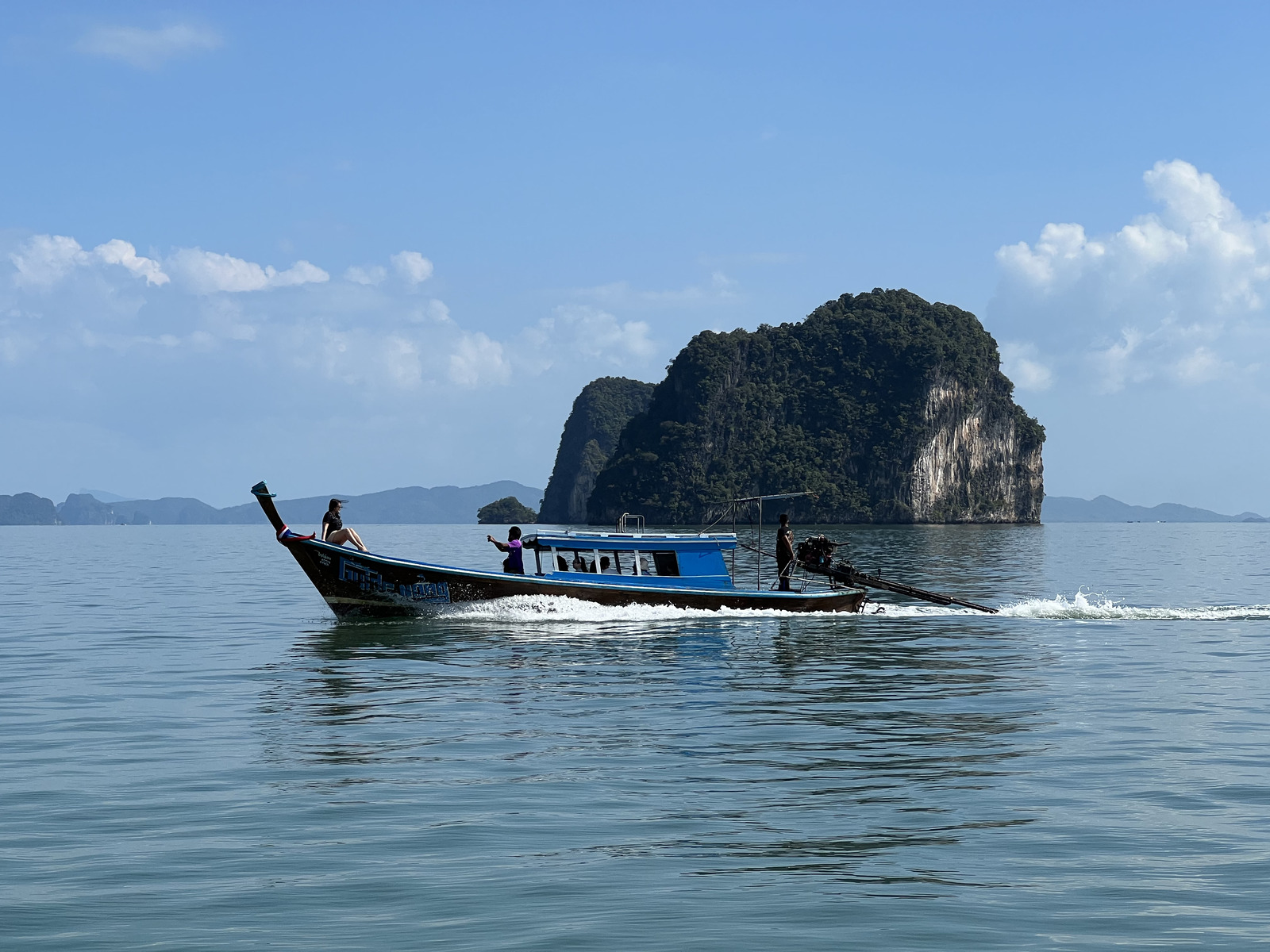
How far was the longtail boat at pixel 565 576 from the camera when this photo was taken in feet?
93.5

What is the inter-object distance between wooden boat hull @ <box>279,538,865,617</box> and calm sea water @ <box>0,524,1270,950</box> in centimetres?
296

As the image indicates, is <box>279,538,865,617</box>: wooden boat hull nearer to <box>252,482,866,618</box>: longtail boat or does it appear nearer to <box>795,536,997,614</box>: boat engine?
<box>252,482,866,618</box>: longtail boat

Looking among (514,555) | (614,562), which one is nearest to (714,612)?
(614,562)

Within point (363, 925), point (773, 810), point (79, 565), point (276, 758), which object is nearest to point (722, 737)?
point (773, 810)

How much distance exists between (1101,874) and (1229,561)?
68.7 meters

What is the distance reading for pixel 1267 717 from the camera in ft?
52.2

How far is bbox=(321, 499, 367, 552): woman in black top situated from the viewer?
2785 cm

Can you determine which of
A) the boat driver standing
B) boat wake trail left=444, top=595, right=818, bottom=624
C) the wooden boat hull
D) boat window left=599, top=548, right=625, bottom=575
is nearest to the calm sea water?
the wooden boat hull

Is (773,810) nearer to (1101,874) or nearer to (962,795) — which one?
(962,795)

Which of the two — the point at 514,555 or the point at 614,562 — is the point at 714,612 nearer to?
the point at 614,562

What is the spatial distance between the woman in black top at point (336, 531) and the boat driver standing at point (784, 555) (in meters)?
10.4

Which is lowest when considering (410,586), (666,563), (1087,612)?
(1087,612)

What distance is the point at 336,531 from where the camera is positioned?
28.6m

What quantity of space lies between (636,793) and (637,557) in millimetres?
18108
